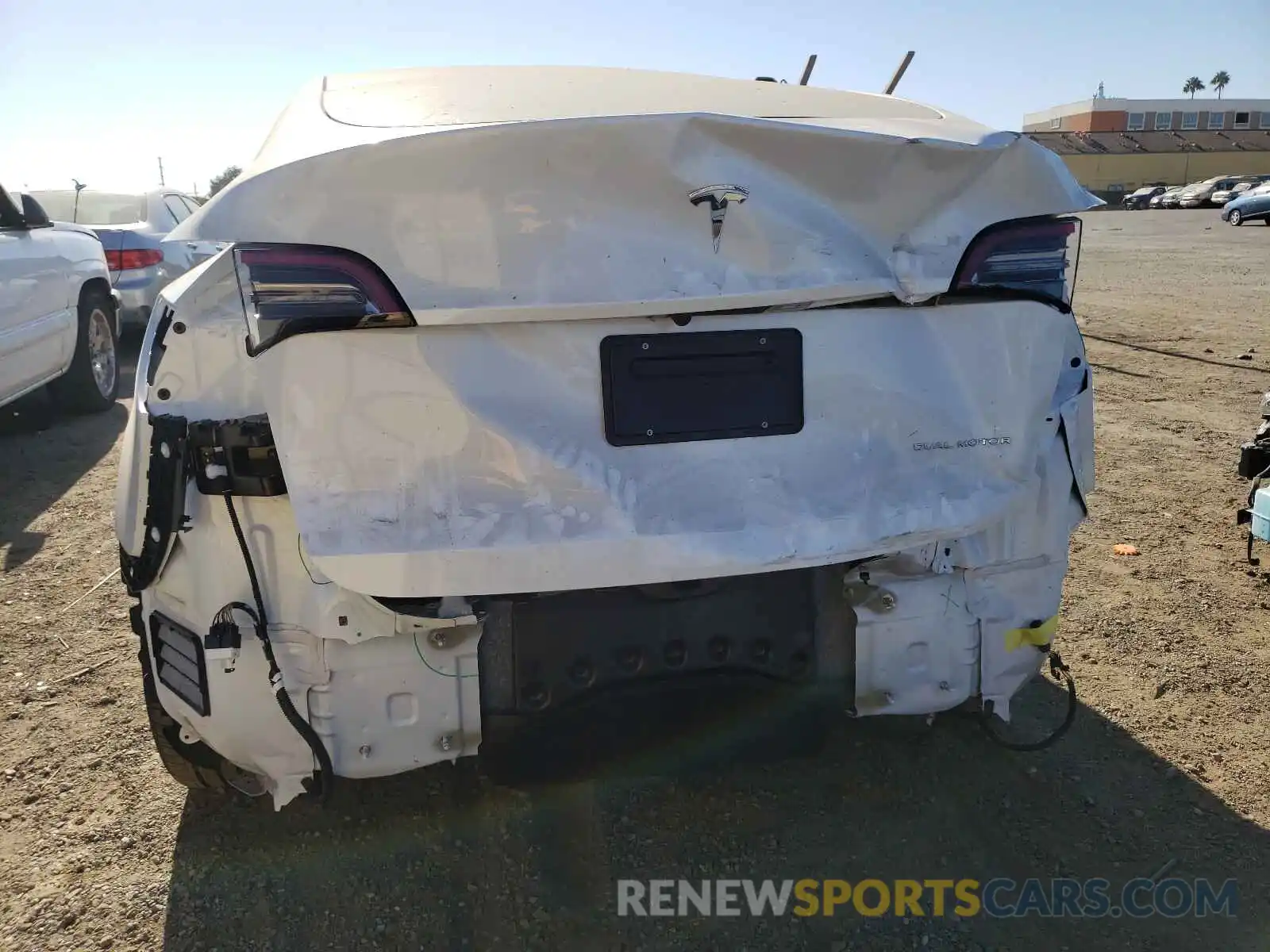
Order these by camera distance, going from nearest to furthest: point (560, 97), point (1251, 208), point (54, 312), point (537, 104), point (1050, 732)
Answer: point (537, 104)
point (560, 97)
point (1050, 732)
point (54, 312)
point (1251, 208)

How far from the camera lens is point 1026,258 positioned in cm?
203

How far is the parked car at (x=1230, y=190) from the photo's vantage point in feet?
139

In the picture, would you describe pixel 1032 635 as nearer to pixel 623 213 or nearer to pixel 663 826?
pixel 663 826

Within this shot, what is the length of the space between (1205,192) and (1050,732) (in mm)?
51955

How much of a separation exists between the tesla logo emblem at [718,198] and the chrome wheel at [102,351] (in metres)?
6.38

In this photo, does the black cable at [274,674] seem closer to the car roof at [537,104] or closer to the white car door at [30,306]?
the car roof at [537,104]

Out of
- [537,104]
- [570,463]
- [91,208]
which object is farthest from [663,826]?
[91,208]

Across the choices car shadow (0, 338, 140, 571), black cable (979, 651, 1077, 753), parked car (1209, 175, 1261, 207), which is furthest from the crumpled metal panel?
parked car (1209, 175, 1261, 207)

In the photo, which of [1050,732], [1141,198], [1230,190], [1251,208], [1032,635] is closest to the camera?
[1032,635]

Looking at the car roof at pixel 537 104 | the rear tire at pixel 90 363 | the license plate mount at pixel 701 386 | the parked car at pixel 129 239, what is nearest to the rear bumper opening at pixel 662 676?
the license plate mount at pixel 701 386

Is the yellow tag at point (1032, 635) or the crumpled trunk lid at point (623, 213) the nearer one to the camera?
the crumpled trunk lid at point (623, 213)

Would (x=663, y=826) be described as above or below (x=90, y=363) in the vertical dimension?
below

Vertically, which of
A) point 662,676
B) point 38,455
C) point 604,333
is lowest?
point 38,455

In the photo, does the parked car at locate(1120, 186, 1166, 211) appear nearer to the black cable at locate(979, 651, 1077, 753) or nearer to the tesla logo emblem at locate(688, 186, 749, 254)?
the black cable at locate(979, 651, 1077, 753)
